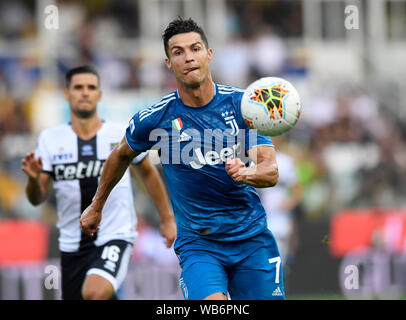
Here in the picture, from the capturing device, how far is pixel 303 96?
18.8 meters

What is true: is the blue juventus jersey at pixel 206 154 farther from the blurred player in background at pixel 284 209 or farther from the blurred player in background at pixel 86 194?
the blurred player in background at pixel 284 209

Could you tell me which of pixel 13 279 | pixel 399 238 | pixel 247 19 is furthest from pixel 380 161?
pixel 13 279

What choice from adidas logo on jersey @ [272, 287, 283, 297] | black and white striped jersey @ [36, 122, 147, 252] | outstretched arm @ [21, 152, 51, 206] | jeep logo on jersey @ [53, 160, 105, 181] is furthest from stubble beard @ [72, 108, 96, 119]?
adidas logo on jersey @ [272, 287, 283, 297]

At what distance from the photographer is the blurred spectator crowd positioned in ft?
50.9

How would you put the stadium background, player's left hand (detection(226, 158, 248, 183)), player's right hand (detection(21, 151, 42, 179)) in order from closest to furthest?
player's left hand (detection(226, 158, 248, 183))
player's right hand (detection(21, 151, 42, 179))
the stadium background

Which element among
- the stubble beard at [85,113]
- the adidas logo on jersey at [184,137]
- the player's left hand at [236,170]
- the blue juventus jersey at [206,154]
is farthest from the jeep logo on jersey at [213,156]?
the stubble beard at [85,113]

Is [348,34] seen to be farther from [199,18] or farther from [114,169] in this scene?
[114,169]

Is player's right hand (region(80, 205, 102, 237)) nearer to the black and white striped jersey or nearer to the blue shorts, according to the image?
the blue shorts

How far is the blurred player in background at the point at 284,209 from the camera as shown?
1379 centimetres

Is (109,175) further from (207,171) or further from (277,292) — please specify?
(277,292)

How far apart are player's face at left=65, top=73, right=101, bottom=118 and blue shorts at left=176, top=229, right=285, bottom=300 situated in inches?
102

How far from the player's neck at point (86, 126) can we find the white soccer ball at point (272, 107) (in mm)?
2869

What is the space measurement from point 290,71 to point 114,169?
1335 cm

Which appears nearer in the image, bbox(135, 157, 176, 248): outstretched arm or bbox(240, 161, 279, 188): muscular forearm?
bbox(240, 161, 279, 188): muscular forearm
